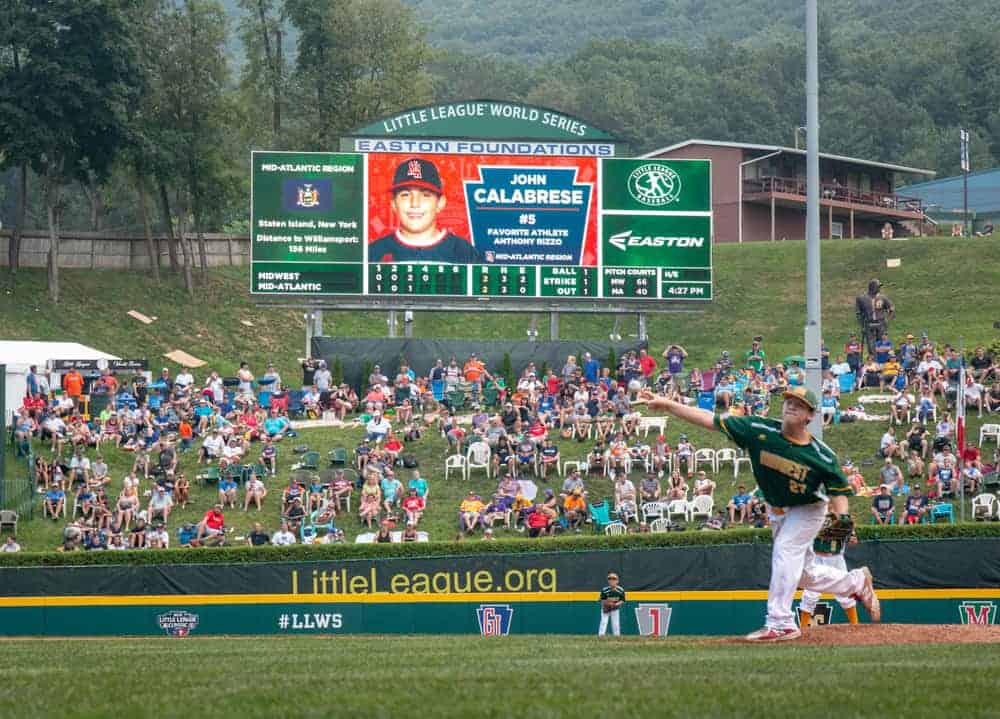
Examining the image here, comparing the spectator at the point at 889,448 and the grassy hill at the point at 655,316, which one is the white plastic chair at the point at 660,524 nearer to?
the spectator at the point at 889,448

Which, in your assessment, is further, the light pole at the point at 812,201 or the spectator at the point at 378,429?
the spectator at the point at 378,429

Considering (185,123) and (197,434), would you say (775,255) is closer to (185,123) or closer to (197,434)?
(185,123)

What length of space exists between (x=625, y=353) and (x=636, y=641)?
2660cm

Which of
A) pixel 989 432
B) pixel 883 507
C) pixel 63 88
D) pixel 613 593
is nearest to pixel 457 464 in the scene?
pixel 883 507

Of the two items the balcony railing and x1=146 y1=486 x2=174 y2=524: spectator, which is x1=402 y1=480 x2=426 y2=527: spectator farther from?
the balcony railing

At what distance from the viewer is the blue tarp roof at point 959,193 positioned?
83625 mm

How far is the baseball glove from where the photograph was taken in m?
12.5

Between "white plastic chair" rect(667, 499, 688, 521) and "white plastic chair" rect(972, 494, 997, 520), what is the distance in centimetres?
548

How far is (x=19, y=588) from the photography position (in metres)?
23.5

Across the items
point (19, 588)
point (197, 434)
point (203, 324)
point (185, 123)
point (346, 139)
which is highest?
point (185, 123)

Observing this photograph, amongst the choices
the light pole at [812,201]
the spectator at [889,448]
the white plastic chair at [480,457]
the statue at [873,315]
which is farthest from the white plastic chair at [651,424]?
the light pole at [812,201]

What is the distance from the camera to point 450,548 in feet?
76.8

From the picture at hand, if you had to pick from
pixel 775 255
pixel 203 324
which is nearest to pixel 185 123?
pixel 203 324

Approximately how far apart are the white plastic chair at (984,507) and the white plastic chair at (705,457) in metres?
6.08
